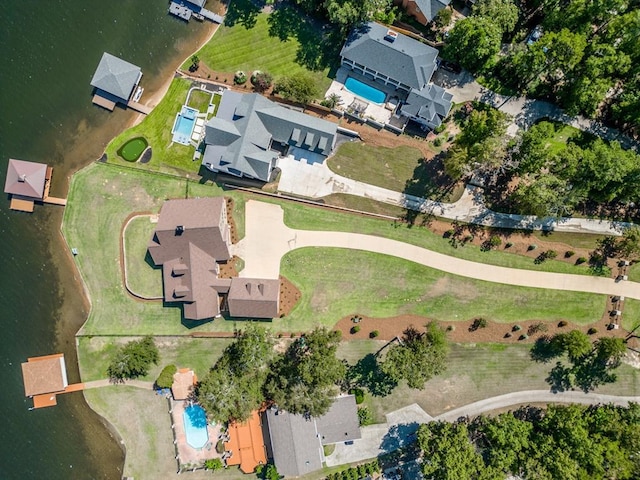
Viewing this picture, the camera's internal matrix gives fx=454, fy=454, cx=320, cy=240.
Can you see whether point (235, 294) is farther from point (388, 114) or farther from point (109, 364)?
point (388, 114)

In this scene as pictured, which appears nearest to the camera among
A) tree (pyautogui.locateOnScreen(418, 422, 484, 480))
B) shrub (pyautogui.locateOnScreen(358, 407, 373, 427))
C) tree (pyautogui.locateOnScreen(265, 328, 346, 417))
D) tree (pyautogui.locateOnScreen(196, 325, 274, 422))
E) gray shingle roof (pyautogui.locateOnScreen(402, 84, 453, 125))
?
tree (pyautogui.locateOnScreen(418, 422, 484, 480))

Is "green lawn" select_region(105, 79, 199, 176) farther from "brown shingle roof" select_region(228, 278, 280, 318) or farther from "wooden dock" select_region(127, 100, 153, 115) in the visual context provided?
"brown shingle roof" select_region(228, 278, 280, 318)

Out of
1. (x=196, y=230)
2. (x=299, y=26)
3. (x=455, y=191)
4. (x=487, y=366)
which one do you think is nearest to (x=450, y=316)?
(x=487, y=366)

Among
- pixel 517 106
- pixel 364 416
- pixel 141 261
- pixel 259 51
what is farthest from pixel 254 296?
pixel 517 106

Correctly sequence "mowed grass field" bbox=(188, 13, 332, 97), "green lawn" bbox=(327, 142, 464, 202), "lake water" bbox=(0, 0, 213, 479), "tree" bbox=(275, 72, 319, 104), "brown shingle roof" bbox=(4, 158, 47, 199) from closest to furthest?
1. "tree" bbox=(275, 72, 319, 104)
2. "brown shingle roof" bbox=(4, 158, 47, 199)
3. "green lawn" bbox=(327, 142, 464, 202)
4. "lake water" bbox=(0, 0, 213, 479)
5. "mowed grass field" bbox=(188, 13, 332, 97)

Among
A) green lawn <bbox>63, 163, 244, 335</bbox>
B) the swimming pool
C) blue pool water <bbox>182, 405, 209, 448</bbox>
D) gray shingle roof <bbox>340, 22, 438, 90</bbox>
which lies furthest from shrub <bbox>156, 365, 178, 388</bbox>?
gray shingle roof <bbox>340, 22, 438, 90</bbox>

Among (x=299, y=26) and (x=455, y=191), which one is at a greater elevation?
(x=299, y=26)

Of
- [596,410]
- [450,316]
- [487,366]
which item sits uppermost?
[450,316]
